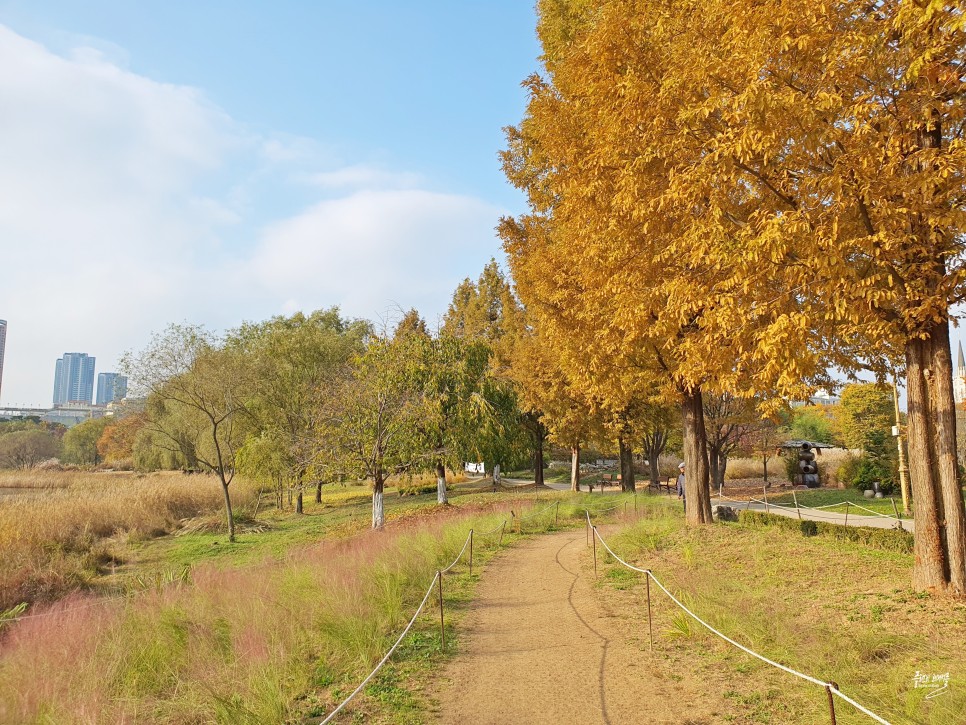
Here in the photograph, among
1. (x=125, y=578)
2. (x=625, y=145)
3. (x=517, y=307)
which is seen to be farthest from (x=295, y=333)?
(x=625, y=145)

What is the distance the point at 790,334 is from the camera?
7160 millimetres

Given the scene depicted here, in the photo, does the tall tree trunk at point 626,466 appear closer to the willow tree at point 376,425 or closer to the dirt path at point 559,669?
the willow tree at point 376,425

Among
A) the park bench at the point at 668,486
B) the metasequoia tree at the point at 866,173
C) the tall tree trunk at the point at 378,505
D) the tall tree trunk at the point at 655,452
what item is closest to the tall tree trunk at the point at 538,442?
the tall tree trunk at the point at 655,452

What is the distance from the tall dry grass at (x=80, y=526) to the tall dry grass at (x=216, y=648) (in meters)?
5.22

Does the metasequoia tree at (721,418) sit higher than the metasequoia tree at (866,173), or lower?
lower

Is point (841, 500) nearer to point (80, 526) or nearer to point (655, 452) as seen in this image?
point (655, 452)

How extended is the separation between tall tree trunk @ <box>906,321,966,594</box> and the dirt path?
153 inches

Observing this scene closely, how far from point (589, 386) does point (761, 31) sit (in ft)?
27.8

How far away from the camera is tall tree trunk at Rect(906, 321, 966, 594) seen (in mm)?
7633

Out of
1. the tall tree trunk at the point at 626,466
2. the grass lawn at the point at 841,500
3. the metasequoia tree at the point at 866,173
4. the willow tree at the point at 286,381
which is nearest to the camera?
the metasequoia tree at the point at 866,173

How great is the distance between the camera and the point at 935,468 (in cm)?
797

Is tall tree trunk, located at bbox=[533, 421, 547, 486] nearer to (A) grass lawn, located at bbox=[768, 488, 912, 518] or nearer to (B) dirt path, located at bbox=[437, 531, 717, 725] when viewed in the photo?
(A) grass lawn, located at bbox=[768, 488, 912, 518]

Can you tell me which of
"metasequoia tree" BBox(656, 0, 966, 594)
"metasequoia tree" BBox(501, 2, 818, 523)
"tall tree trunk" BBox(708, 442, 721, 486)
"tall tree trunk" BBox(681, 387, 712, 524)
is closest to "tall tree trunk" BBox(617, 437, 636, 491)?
"tall tree trunk" BBox(708, 442, 721, 486)

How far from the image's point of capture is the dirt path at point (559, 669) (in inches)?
210
